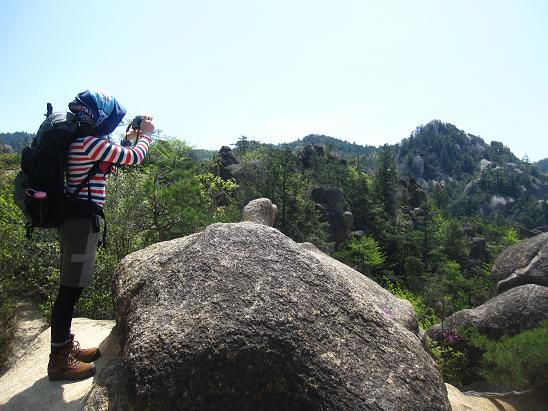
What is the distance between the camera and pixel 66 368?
12.5 feet

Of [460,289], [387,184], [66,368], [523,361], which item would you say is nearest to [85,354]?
[66,368]

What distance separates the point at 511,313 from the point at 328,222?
97.5 feet

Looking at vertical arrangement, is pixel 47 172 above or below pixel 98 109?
below

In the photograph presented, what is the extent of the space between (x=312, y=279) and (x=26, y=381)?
9.88ft

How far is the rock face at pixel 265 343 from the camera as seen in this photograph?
301 cm

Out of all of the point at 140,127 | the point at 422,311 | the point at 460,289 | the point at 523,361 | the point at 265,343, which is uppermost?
the point at 140,127

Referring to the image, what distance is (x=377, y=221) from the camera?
160ft

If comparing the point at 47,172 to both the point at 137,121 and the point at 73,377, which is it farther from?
the point at 73,377

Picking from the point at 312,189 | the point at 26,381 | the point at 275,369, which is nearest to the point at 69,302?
the point at 26,381

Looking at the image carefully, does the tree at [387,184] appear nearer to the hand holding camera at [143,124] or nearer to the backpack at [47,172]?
the hand holding camera at [143,124]

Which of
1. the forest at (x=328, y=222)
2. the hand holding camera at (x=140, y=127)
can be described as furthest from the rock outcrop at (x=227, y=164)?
the hand holding camera at (x=140, y=127)

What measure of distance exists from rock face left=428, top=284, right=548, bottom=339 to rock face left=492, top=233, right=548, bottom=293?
119 centimetres

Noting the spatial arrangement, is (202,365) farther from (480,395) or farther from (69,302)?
(480,395)

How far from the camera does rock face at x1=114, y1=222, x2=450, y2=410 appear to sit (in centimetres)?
301
